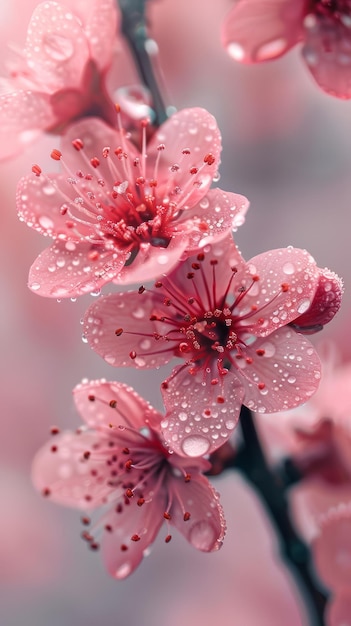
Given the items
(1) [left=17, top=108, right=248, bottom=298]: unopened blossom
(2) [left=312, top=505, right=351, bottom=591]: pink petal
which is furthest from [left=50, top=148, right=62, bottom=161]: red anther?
(2) [left=312, top=505, right=351, bottom=591]: pink petal

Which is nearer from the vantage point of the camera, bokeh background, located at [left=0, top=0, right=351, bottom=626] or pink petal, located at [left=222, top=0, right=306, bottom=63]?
pink petal, located at [left=222, top=0, right=306, bottom=63]

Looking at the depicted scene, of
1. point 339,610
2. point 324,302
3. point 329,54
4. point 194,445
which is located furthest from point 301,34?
point 339,610

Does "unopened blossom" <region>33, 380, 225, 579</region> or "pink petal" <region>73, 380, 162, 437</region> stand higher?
"pink petal" <region>73, 380, 162, 437</region>

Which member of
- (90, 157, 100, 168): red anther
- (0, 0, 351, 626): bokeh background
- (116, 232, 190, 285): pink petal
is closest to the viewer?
(116, 232, 190, 285): pink petal

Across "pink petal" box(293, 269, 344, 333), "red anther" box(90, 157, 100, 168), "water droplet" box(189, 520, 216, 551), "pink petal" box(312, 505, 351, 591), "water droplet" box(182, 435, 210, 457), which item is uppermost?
"red anther" box(90, 157, 100, 168)

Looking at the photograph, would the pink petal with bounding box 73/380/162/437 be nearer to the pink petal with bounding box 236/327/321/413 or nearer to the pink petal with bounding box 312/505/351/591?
the pink petal with bounding box 236/327/321/413

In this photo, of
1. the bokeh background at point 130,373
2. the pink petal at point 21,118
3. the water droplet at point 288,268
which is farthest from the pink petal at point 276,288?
the bokeh background at point 130,373

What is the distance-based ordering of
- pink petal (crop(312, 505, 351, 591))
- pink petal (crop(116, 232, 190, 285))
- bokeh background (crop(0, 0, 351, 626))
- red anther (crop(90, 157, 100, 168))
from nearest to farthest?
pink petal (crop(116, 232, 190, 285))
red anther (crop(90, 157, 100, 168))
pink petal (crop(312, 505, 351, 591))
bokeh background (crop(0, 0, 351, 626))
